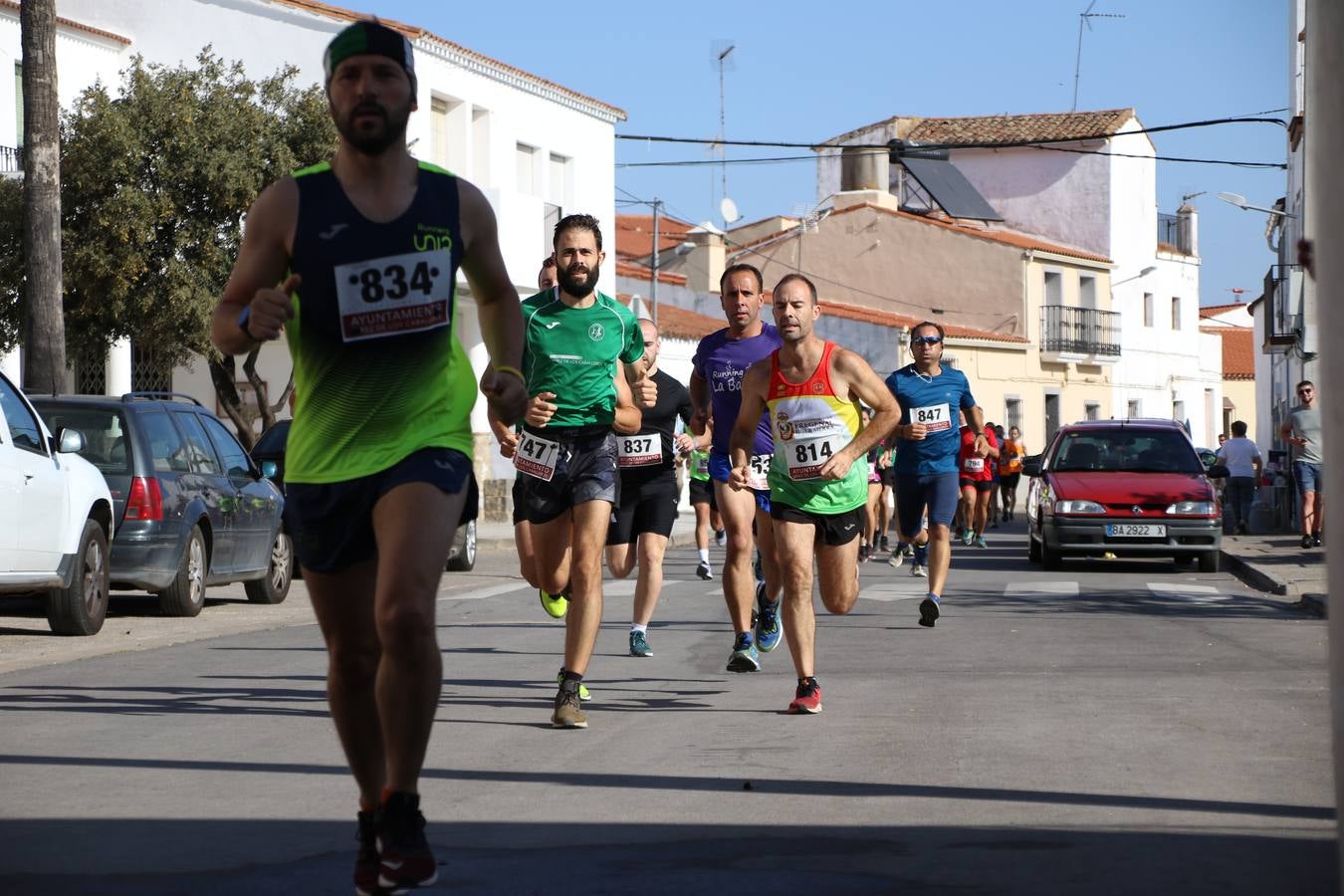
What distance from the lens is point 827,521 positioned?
910 cm

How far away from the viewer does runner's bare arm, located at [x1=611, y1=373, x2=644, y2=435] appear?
9367 millimetres

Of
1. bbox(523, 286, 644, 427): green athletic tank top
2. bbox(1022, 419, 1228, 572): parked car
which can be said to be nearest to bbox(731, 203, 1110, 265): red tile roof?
bbox(1022, 419, 1228, 572): parked car

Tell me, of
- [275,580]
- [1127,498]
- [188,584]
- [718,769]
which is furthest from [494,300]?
[1127,498]

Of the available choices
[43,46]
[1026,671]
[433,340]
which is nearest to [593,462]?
[1026,671]

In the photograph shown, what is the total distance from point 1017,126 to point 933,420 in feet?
183

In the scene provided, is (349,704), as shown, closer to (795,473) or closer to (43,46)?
(795,473)

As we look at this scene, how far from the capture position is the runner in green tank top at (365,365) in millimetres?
4883

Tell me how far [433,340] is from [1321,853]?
276cm

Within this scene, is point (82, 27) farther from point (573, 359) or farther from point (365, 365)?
point (365, 365)

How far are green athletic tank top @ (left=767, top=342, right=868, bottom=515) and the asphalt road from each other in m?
0.96

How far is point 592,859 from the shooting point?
18.0 feet

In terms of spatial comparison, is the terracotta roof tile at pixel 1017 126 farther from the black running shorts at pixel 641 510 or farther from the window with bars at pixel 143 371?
the black running shorts at pixel 641 510

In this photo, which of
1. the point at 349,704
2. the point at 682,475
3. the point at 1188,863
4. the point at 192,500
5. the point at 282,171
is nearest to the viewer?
the point at 349,704

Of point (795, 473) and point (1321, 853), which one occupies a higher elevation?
point (795, 473)
